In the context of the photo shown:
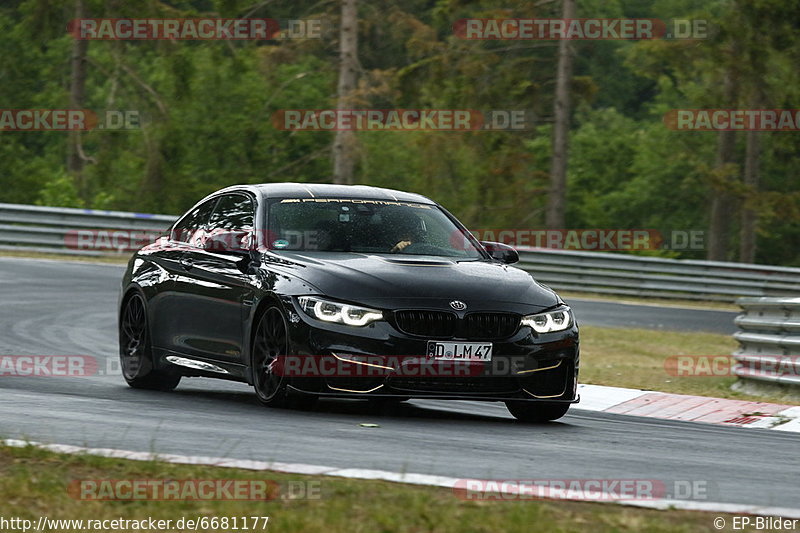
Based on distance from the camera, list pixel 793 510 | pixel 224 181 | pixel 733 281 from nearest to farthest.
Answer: pixel 793 510 → pixel 733 281 → pixel 224 181

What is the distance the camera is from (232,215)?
1055 centimetres

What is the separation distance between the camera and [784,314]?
12.9 metres

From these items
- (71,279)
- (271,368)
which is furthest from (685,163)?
(271,368)

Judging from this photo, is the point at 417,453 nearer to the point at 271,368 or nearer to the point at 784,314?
the point at 271,368

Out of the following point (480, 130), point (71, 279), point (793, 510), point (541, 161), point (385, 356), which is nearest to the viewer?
point (793, 510)

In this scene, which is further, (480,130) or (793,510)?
(480,130)

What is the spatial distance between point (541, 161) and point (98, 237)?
32.6 meters

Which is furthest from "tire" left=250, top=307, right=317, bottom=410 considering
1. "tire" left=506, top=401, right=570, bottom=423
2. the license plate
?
"tire" left=506, top=401, right=570, bottom=423

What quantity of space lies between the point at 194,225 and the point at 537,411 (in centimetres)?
320

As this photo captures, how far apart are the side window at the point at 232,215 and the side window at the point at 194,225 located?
0.12 meters
